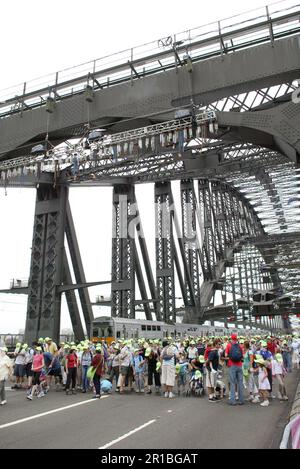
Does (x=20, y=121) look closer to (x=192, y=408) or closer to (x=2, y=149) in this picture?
(x=2, y=149)

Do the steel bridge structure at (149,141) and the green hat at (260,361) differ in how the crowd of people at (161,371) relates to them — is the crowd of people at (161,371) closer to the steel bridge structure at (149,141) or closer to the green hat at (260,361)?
the green hat at (260,361)

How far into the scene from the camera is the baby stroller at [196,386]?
13141 mm

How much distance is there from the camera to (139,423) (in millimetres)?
8484

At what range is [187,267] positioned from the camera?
43062 mm

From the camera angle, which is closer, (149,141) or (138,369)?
(138,369)

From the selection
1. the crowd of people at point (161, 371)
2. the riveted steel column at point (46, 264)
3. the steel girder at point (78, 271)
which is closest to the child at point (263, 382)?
the crowd of people at point (161, 371)

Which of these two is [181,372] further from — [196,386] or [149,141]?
[149,141]

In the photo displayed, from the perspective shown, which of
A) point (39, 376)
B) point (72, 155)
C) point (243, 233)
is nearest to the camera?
point (39, 376)

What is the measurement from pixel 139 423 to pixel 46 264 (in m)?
20.8

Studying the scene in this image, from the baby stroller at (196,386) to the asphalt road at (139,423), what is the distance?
75cm

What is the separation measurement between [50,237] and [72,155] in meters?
9.69

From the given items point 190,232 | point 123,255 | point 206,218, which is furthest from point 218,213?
point 123,255

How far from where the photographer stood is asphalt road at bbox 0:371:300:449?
22.1 ft
